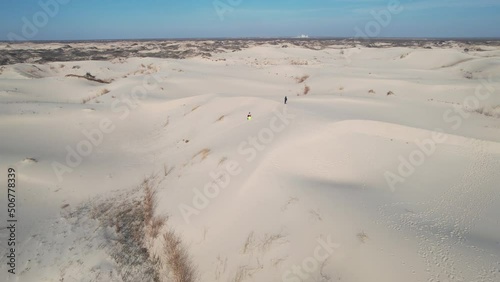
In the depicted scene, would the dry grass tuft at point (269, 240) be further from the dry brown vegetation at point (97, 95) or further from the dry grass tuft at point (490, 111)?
the dry brown vegetation at point (97, 95)

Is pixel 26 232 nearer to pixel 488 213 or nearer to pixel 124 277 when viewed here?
pixel 124 277

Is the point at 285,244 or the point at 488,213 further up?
the point at 488,213

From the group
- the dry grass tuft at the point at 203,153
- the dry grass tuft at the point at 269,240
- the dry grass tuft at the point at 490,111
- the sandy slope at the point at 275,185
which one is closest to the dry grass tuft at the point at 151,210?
the sandy slope at the point at 275,185

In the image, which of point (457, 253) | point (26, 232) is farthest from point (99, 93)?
point (457, 253)

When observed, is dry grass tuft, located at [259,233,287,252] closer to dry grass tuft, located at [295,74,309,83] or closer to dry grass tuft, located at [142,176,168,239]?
dry grass tuft, located at [142,176,168,239]

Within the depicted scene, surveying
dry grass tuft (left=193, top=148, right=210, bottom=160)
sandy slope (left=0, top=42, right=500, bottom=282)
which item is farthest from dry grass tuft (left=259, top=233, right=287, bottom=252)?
dry grass tuft (left=193, top=148, right=210, bottom=160)
